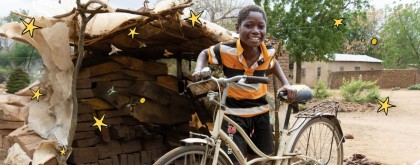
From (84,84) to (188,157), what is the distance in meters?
2.66

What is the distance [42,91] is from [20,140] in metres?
0.51

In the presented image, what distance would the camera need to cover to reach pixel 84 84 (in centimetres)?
436

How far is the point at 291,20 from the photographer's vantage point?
63.6ft

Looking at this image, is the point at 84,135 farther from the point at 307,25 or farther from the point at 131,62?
the point at 307,25

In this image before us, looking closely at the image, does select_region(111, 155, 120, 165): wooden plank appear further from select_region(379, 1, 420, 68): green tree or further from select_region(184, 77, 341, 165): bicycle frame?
select_region(379, 1, 420, 68): green tree

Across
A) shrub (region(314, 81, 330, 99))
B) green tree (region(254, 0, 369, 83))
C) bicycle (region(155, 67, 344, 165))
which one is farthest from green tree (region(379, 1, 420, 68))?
bicycle (region(155, 67, 344, 165))

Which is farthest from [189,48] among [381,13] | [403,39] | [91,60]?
[381,13]

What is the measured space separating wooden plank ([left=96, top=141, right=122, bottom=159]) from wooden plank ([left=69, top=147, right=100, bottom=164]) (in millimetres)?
64

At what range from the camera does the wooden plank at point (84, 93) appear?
4309 millimetres

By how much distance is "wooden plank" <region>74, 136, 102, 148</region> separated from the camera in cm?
436

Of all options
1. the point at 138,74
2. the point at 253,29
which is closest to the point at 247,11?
the point at 253,29

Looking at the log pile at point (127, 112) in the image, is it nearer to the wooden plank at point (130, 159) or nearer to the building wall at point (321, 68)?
the wooden plank at point (130, 159)

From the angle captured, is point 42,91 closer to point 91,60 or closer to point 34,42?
point 34,42

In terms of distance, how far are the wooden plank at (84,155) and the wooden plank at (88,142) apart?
6cm
